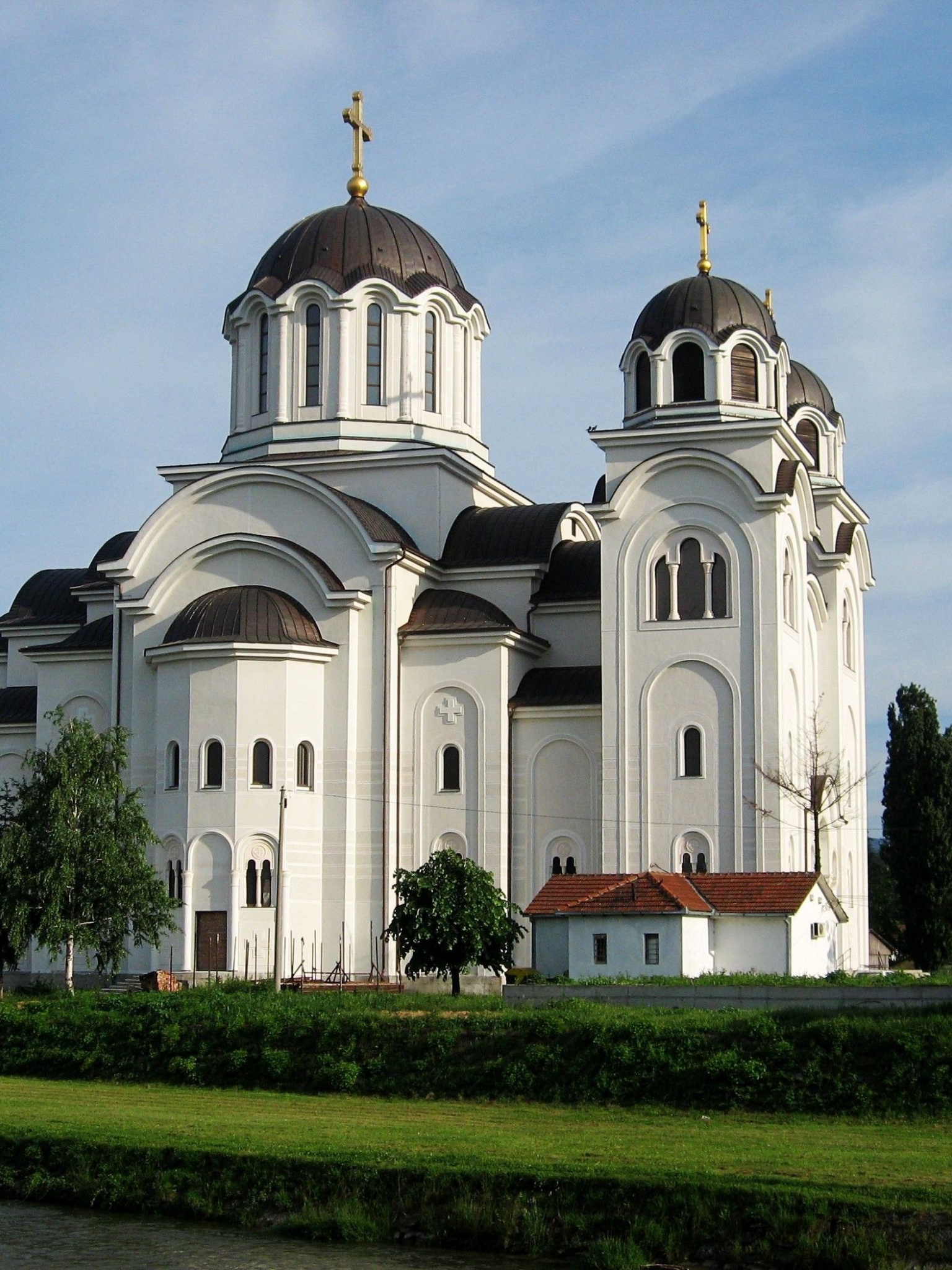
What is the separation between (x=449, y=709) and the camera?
38.6m

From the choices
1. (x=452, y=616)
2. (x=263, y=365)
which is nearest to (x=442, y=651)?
(x=452, y=616)

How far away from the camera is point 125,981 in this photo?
36.6 meters

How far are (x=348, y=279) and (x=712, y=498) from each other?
1090cm

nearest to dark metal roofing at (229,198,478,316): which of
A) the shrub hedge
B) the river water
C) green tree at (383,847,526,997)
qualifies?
green tree at (383,847,526,997)

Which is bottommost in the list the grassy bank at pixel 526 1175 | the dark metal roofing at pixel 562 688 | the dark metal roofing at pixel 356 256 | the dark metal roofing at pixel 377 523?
the grassy bank at pixel 526 1175

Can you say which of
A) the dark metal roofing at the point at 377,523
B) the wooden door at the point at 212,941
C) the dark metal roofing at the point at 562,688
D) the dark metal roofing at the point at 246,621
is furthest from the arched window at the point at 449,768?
the wooden door at the point at 212,941

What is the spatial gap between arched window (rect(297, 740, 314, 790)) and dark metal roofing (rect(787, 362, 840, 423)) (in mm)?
16501

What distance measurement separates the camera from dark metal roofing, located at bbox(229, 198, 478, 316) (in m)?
42.9

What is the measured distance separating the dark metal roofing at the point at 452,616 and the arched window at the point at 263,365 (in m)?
7.16

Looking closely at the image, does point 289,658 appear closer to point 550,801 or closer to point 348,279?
point 550,801

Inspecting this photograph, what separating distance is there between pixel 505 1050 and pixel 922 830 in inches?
1018

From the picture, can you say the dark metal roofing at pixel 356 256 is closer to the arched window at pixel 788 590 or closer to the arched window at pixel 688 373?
the arched window at pixel 688 373

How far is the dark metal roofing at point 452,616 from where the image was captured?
38.4 meters

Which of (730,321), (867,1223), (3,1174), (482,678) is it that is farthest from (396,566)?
(867,1223)
